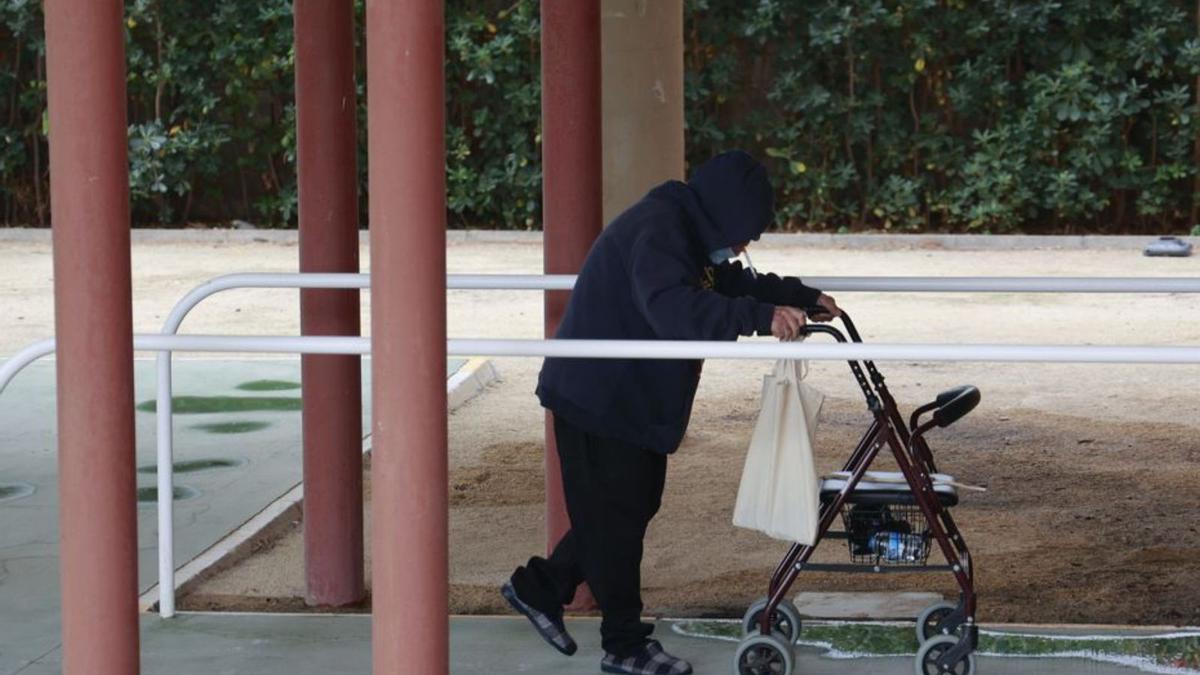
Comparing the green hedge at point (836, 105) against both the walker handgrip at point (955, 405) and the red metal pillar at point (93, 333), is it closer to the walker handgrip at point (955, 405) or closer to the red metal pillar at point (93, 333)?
the walker handgrip at point (955, 405)

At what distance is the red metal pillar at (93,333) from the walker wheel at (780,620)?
6.33ft

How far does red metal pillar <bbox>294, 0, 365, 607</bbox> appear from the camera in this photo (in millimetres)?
5359

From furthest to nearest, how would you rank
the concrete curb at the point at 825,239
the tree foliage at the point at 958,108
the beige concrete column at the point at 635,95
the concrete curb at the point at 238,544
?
the tree foliage at the point at 958,108 < the concrete curb at the point at 825,239 < the beige concrete column at the point at 635,95 < the concrete curb at the point at 238,544

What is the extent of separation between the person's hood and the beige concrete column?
3787 mm

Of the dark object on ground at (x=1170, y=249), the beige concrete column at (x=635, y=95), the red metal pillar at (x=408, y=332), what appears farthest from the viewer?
the dark object on ground at (x=1170, y=249)

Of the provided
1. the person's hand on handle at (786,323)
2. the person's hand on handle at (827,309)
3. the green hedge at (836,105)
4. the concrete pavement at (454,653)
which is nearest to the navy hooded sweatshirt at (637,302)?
the person's hand on handle at (786,323)

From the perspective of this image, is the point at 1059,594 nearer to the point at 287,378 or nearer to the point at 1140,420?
the point at 1140,420

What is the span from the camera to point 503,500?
7199mm

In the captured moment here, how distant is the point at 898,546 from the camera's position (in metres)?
4.55

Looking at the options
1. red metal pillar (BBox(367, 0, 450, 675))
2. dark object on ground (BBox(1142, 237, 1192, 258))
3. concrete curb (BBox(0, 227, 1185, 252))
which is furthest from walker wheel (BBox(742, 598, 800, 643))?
concrete curb (BBox(0, 227, 1185, 252))

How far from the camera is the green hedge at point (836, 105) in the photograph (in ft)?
51.7

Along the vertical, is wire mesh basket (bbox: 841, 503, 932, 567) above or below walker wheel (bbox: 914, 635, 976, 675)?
above

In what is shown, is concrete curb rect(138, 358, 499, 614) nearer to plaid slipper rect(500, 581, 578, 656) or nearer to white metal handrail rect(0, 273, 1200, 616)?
Result: white metal handrail rect(0, 273, 1200, 616)

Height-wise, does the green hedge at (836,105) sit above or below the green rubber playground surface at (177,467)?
above
